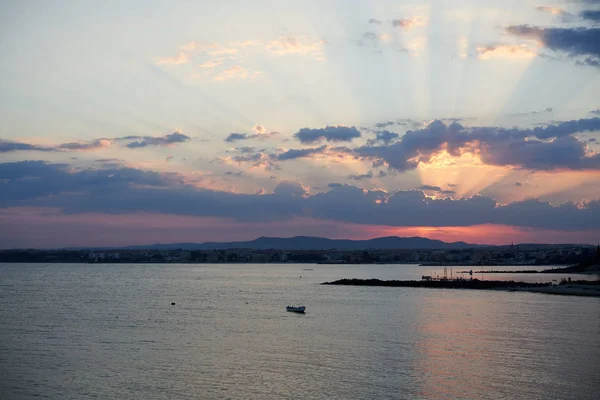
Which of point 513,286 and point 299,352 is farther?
point 513,286

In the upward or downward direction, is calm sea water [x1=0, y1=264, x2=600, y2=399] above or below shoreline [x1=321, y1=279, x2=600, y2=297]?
below

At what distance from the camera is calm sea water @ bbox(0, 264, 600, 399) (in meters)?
30.7

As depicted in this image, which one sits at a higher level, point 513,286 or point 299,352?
point 513,286

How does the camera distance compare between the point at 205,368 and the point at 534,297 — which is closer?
the point at 205,368

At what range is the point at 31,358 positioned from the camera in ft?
125

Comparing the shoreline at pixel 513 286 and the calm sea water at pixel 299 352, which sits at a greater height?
the shoreline at pixel 513 286

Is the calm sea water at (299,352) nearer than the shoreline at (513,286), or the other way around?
the calm sea water at (299,352)

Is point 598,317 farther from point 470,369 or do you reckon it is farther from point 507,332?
point 470,369

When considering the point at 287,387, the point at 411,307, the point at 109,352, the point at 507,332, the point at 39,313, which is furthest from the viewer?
the point at 411,307

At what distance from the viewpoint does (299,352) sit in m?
40.6

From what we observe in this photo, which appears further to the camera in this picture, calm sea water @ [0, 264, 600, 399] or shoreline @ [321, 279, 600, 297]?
shoreline @ [321, 279, 600, 297]

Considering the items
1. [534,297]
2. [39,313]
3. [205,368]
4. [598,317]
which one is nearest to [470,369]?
[205,368]

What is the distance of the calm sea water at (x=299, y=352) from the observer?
30734 mm

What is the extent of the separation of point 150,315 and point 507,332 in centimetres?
3478
